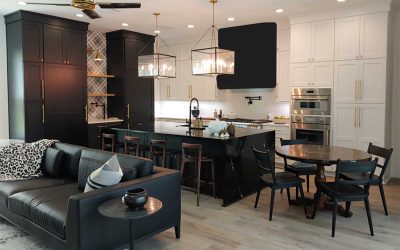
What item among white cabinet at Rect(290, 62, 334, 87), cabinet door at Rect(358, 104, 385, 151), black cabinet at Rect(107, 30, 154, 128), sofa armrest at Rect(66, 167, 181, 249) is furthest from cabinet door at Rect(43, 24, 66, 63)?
cabinet door at Rect(358, 104, 385, 151)

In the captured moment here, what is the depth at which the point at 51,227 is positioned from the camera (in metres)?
2.87

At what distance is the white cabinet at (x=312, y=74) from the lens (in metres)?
5.86

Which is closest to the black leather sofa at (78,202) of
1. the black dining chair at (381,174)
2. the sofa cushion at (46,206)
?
the sofa cushion at (46,206)

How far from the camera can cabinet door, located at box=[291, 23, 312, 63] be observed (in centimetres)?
604

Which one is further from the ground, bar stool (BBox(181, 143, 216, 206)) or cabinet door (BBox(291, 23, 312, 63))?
cabinet door (BBox(291, 23, 312, 63))

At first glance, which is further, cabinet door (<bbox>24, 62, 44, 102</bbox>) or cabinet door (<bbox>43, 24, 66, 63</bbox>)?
cabinet door (<bbox>43, 24, 66, 63</bbox>)

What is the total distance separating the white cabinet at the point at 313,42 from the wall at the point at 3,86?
546 centimetres

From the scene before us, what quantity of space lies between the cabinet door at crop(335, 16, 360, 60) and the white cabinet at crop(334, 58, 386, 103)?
0.13 metres

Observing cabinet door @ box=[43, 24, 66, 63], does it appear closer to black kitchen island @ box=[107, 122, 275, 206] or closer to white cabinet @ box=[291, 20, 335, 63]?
black kitchen island @ box=[107, 122, 275, 206]

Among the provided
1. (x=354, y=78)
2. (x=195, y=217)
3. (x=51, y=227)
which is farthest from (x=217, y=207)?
(x=354, y=78)

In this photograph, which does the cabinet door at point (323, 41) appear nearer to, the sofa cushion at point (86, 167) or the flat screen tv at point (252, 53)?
the flat screen tv at point (252, 53)

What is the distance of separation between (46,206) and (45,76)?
12.9 ft

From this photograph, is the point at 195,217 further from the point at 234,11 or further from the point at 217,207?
the point at 234,11

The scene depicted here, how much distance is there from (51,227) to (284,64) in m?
5.47
